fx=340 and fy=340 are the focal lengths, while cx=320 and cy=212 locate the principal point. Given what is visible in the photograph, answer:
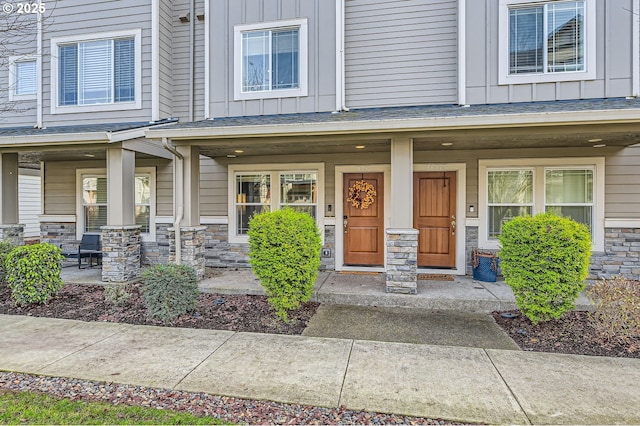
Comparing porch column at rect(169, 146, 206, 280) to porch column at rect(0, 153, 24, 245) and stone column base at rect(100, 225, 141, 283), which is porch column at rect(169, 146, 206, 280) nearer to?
stone column base at rect(100, 225, 141, 283)

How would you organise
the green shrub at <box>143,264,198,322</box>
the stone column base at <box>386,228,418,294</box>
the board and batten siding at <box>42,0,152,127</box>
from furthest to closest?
the board and batten siding at <box>42,0,152,127</box> < the stone column base at <box>386,228,418,294</box> < the green shrub at <box>143,264,198,322</box>

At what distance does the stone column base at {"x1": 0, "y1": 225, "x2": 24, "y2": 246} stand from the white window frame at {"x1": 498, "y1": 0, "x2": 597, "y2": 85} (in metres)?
10.4

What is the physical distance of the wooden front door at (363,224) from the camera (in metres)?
7.14

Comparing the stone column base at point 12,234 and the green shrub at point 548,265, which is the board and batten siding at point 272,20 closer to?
the green shrub at point 548,265

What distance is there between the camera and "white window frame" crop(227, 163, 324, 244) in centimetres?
723

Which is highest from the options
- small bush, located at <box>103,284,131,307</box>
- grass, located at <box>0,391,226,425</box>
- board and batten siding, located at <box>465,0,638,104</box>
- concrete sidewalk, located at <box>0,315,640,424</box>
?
board and batten siding, located at <box>465,0,638,104</box>

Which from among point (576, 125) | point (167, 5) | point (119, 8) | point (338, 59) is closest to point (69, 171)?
point (119, 8)

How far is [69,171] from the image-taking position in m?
8.34

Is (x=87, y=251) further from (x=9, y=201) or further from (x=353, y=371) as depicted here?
(x=353, y=371)

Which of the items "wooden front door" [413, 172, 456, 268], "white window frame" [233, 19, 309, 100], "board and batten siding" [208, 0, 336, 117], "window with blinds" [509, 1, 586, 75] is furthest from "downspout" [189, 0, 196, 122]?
"window with blinds" [509, 1, 586, 75]

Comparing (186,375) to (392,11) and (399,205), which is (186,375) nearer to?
(399,205)

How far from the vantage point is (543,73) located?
20.5ft

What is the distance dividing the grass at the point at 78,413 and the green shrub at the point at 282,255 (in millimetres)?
2045

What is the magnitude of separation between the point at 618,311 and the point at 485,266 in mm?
2471
